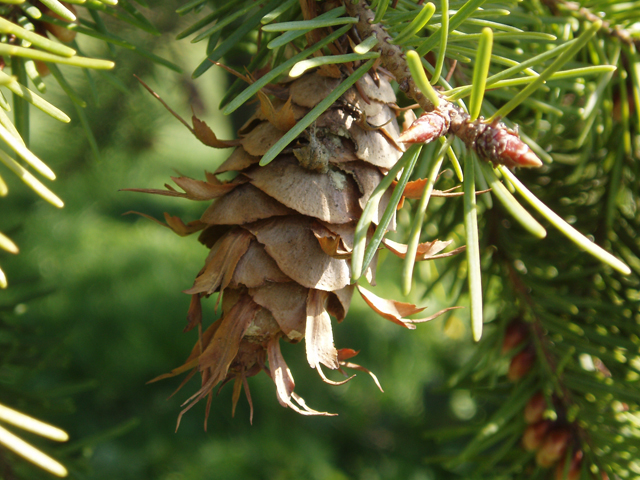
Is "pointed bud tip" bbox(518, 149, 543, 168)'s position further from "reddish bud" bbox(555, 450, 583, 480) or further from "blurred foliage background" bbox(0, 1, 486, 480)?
"blurred foliage background" bbox(0, 1, 486, 480)

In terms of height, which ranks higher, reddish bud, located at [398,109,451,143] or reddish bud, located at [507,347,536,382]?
reddish bud, located at [398,109,451,143]

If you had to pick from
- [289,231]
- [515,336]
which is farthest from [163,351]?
[289,231]

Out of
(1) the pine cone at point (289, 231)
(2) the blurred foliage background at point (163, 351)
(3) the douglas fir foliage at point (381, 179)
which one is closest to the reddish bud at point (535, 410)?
(3) the douglas fir foliage at point (381, 179)

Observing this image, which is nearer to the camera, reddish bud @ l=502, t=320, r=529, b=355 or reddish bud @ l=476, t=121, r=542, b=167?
reddish bud @ l=476, t=121, r=542, b=167

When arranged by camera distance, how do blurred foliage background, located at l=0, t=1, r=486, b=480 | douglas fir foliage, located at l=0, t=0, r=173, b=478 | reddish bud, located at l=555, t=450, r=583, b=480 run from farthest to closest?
blurred foliage background, located at l=0, t=1, r=486, b=480, reddish bud, located at l=555, t=450, r=583, b=480, douglas fir foliage, located at l=0, t=0, r=173, b=478

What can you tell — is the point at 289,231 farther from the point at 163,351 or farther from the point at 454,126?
the point at 163,351

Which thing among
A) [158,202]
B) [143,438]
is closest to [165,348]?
[143,438]

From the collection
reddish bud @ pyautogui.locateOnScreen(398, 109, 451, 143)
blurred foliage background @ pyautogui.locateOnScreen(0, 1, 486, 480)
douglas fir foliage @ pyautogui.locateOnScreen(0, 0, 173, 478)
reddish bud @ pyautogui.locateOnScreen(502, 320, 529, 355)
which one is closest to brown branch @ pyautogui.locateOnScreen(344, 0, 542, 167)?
reddish bud @ pyautogui.locateOnScreen(398, 109, 451, 143)
